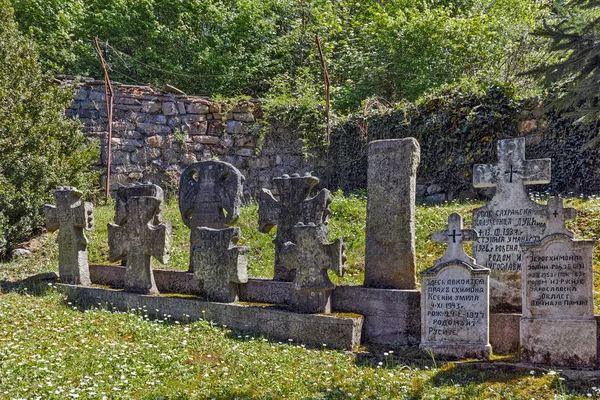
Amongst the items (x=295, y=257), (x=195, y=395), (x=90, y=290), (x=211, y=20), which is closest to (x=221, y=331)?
(x=295, y=257)

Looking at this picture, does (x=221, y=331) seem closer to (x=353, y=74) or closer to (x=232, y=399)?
(x=232, y=399)

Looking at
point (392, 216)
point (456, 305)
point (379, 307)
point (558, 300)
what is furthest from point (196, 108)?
point (558, 300)

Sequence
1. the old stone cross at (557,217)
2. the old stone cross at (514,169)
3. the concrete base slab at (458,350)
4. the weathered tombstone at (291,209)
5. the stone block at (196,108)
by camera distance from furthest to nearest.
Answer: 1. the stone block at (196,108)
2. the weathered tombstone at (291,209)
3. the old stone cross at (514,169)
4. the concrete base slab at (458,350)
5. the old stone cross at (557,217)

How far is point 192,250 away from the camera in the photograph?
771cm

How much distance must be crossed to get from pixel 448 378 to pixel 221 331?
2.45 m

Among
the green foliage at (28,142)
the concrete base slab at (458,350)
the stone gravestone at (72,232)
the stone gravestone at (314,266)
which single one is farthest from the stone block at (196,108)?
the concrete base slab at (458,350)

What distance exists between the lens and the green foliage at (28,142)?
10.5 metres

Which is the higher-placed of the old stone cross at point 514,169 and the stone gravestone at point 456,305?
the old stone cross at point 514,169

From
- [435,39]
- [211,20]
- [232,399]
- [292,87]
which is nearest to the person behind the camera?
[232,399]

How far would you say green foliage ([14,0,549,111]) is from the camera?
53.4 ft

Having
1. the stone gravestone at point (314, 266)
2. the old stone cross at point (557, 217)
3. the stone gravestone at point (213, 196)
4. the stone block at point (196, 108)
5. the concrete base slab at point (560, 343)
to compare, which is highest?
the stone block at point (196, 108)

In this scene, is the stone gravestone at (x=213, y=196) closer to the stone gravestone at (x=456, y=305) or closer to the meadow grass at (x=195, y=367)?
the meadow grass at (x=195, y=367)

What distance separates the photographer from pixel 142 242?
7.54m

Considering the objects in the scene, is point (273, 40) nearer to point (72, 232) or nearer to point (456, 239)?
point (72, 232)
